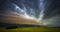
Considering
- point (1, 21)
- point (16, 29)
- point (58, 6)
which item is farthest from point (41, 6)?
point (1, 21)

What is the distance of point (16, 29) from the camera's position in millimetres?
984

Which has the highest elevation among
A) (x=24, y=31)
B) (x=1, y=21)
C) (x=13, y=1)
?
(x=13, y=1)

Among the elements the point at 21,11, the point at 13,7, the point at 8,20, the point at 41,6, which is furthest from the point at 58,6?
the point at 8,20

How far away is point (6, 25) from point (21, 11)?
0.95ft

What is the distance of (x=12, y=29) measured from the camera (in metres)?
0.97

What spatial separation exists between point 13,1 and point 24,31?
0.46m

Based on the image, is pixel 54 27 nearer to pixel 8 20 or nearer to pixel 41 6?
pixel 41 6

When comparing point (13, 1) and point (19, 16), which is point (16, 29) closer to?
point (19, 16)

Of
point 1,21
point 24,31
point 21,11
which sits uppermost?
point 21,11

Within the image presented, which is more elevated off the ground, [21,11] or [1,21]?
[21,11]

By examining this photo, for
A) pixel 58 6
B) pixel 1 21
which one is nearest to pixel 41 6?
pixel 58 6

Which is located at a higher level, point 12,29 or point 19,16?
point 19,16

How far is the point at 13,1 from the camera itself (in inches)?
37.3

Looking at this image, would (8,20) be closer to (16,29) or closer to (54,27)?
(16,29)
